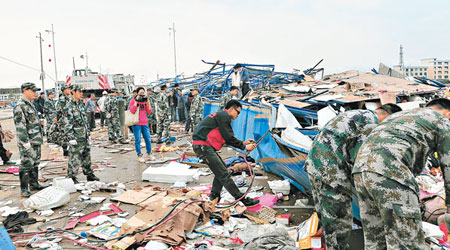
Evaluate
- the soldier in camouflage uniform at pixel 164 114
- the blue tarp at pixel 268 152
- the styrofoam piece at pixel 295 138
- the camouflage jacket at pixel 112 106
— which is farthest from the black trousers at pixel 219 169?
the camouflage jacket at pixel 112 106

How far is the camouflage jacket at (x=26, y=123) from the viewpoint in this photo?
17.8ft

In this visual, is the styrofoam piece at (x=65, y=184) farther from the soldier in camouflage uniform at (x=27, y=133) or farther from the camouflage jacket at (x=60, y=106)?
the camouflage jacket at (x=60, y=106)

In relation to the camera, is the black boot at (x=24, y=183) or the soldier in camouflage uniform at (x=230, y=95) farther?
the soldier in camouflage uniform at (x=230, y=95)

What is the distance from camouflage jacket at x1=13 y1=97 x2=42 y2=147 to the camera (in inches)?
214

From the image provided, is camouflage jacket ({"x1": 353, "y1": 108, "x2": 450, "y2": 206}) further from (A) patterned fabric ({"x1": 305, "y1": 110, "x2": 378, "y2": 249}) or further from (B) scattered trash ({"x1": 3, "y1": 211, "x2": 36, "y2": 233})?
(B) scattered trash ({"x1": 3, "y1": 211, "x2": 36, "y2": 233})

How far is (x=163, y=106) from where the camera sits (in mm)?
10742

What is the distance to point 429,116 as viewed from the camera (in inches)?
94.7

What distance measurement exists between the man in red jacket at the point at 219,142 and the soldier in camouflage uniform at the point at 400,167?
2.44 m

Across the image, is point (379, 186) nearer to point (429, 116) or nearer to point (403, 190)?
point (403, 190)

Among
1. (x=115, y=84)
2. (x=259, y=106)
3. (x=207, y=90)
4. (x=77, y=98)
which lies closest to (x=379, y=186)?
(x=259, y=106)

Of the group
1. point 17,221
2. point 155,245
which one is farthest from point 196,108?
point 155,245

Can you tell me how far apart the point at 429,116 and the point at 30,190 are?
6223 mm

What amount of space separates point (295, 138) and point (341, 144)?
2010 millimetres

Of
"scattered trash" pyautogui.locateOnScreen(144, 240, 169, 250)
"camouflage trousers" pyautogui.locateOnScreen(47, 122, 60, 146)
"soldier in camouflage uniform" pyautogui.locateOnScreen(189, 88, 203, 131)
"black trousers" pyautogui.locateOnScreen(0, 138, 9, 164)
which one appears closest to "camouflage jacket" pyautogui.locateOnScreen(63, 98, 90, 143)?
"black trousers" pyautogui.locateOnScreen(0, 138, 9, 164)
